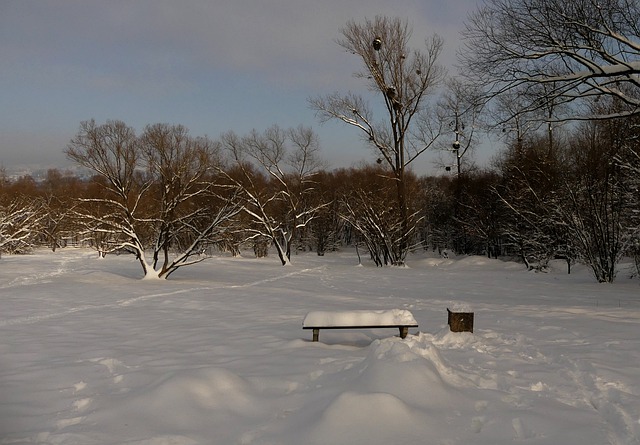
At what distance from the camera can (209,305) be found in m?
10.5

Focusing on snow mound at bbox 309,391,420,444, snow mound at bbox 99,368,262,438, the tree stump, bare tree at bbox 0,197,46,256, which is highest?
bare tree at bbox 0,197,46,256

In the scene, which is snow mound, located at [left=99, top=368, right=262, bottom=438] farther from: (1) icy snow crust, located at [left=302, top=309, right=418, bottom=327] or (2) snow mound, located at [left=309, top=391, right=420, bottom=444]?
(1) icy snow crust, located at [left=302, top=309, right=418, bottom=327]

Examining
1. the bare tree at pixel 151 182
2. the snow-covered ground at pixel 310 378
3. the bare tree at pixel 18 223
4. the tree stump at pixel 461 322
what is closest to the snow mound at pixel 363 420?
the snow-covered ground at pixel 310 378

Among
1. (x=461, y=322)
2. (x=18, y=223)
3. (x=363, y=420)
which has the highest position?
(x=18, y=223)

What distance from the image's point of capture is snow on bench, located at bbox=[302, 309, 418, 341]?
20.1 ft

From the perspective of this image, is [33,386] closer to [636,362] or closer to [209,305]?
[209,305]

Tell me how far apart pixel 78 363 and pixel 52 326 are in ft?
10.4

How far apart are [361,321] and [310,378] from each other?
1.71 m

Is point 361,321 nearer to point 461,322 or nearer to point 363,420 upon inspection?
point 461,322

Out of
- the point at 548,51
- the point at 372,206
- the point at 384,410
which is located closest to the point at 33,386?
the point at 384,410

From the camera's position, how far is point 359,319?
6.22 m

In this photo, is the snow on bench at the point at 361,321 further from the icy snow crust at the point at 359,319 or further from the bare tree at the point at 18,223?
the bare tree at the point at 18,223

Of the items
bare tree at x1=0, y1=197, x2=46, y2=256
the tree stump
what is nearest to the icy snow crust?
the tree stump

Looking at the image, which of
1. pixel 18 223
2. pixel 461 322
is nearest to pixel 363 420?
pixel 461 322
